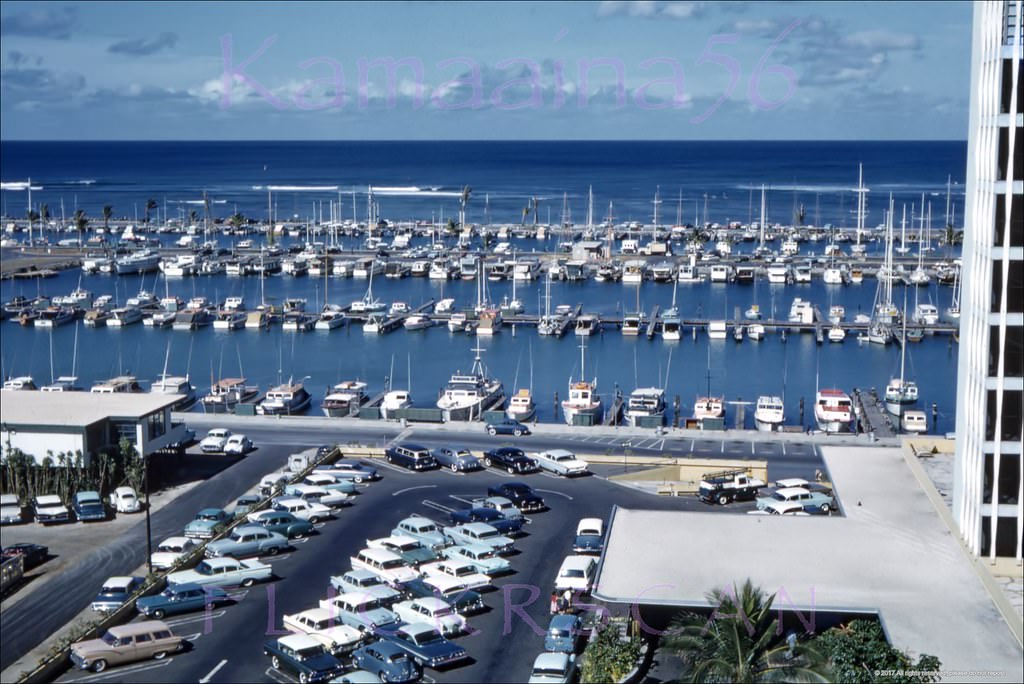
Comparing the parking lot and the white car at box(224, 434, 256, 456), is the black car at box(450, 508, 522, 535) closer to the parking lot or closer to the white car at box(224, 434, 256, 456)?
the parking lot

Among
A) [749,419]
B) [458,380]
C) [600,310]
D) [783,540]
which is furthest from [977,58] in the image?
[600,310]

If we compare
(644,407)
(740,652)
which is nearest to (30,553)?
(740,652)

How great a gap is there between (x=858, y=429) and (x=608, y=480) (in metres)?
12.7

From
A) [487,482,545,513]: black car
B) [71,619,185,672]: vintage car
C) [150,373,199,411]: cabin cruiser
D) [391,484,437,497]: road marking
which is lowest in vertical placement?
[71,619,185,672]: vintage car

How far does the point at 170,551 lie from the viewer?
2677 centimetres

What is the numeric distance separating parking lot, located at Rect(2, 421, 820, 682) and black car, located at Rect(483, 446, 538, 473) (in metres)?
0.31

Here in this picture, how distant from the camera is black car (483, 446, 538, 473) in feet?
108

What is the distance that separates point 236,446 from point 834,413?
19074mm

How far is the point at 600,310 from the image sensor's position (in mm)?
68562

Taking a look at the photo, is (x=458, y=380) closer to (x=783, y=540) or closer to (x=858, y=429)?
(x=858, y=429)

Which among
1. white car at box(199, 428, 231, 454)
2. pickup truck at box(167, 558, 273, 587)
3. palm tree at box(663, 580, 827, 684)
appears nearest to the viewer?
palm tree at box(663, 580, 827, 684)

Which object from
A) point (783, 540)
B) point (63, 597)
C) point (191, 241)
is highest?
point (191, 241)

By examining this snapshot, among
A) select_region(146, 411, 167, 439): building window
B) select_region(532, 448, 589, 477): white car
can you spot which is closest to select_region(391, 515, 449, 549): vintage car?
select_region(532, 448, 589, 477): white car

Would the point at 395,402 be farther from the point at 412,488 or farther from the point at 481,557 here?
the point at 481,557
